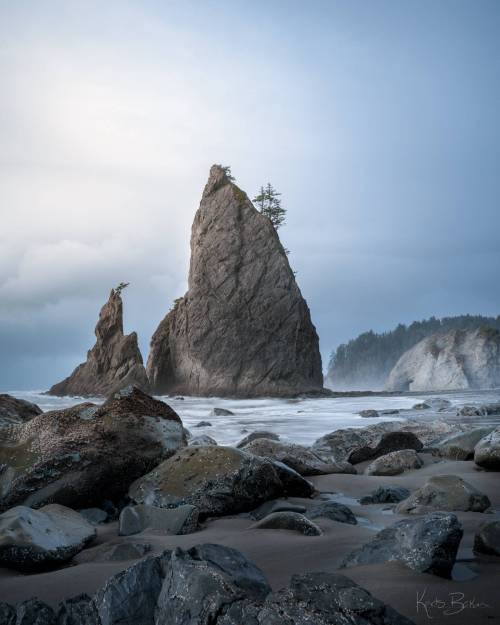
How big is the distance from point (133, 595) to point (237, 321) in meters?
45.1

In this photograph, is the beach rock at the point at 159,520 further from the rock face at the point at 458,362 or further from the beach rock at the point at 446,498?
the rock face at the point at 458,362

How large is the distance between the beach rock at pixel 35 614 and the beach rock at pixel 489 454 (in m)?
5.58

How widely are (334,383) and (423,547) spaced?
132 metres

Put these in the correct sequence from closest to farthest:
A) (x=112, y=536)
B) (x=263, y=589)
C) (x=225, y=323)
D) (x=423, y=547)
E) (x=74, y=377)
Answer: (x=263, y=589)
(x=423, y=547)
(x=112, y=536)
(x=225, y=323)
(x=74, y=377)

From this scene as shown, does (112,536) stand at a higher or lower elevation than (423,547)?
lower

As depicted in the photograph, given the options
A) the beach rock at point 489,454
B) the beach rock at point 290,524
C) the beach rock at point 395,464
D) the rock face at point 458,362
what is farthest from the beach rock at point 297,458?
the rock face at point 458,362

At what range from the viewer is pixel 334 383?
131375mm

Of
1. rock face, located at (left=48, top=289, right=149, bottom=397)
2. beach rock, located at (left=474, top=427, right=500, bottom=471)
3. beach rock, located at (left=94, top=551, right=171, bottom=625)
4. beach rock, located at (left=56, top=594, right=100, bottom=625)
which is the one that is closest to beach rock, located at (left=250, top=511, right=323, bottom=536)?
beach rock, located at (left=94, top=551, right=171, bottom=625)

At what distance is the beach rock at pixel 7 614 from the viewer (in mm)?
2232

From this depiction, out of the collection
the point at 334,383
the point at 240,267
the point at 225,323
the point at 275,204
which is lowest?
the point at 334,383

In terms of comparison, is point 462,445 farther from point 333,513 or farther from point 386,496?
point 333,513

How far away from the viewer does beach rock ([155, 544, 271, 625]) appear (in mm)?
1867

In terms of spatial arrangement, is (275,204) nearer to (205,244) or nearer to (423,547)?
(205,244)

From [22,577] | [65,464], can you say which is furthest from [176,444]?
[22,577]
